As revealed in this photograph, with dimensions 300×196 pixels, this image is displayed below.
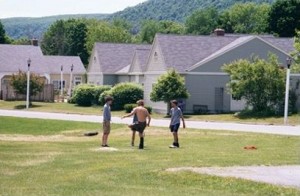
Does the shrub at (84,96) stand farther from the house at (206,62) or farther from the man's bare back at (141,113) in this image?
the man's bare back at (141,113)

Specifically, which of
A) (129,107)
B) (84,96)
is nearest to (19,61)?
(84,96)

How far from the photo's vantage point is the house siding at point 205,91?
52188mm

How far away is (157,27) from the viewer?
14412 centimetres

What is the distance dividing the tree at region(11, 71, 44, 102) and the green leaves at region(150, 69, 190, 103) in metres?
15.9

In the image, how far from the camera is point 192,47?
54.5 meters

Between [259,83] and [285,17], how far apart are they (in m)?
40.3

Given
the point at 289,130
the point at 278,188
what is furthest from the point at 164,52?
the point at 278,188

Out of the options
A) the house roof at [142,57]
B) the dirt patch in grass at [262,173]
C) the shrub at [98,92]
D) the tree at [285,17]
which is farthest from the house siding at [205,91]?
the tree at [285,17]

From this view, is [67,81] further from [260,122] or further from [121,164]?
[121,164]

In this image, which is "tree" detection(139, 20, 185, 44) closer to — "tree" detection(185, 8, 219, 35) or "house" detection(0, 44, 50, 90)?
"tree" detection(185, 8, 219, 35)

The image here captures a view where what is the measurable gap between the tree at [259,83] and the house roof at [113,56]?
22.7 meters

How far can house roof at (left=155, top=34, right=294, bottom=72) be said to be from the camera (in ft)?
173

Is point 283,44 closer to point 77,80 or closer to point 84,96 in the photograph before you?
point 84,96

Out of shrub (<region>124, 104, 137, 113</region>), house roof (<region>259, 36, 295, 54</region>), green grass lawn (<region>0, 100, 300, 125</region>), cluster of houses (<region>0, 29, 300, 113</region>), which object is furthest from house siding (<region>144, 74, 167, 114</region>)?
house roof (<region>259, 36, 295, 54</region>)
